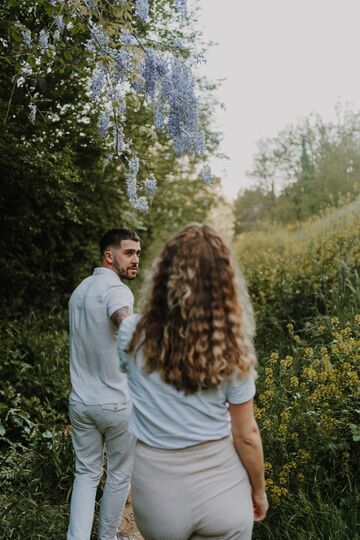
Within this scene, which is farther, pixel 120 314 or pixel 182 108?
pixel 182 108

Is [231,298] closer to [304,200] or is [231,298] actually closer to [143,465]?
[143,465]

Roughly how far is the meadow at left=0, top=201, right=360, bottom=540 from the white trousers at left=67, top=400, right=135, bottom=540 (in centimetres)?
52

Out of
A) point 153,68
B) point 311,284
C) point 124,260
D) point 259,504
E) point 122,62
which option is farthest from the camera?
point 311,284

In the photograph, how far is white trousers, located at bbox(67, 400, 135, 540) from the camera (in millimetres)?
3502

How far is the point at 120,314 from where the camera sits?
126 inches

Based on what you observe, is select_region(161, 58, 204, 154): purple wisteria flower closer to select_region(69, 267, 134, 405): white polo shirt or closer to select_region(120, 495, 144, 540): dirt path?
select_region(69, 267, 134, 405): white polo shirt

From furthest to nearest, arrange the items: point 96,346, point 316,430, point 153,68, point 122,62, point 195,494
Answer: point 153,68, point 122,62, point 316,430, point 96,346, point 195,494

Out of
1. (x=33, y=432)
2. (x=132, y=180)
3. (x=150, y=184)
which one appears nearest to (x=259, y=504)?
(x=33, y=432)

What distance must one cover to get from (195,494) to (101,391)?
160 centimetres

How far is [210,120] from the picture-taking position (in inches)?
608

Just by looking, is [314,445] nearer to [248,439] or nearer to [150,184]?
[248,439]

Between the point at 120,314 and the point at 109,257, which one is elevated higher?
the point at 109,257

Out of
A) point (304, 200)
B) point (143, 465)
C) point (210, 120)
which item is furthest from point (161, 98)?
point (304, 200)

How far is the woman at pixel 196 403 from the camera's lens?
1.96 meters
